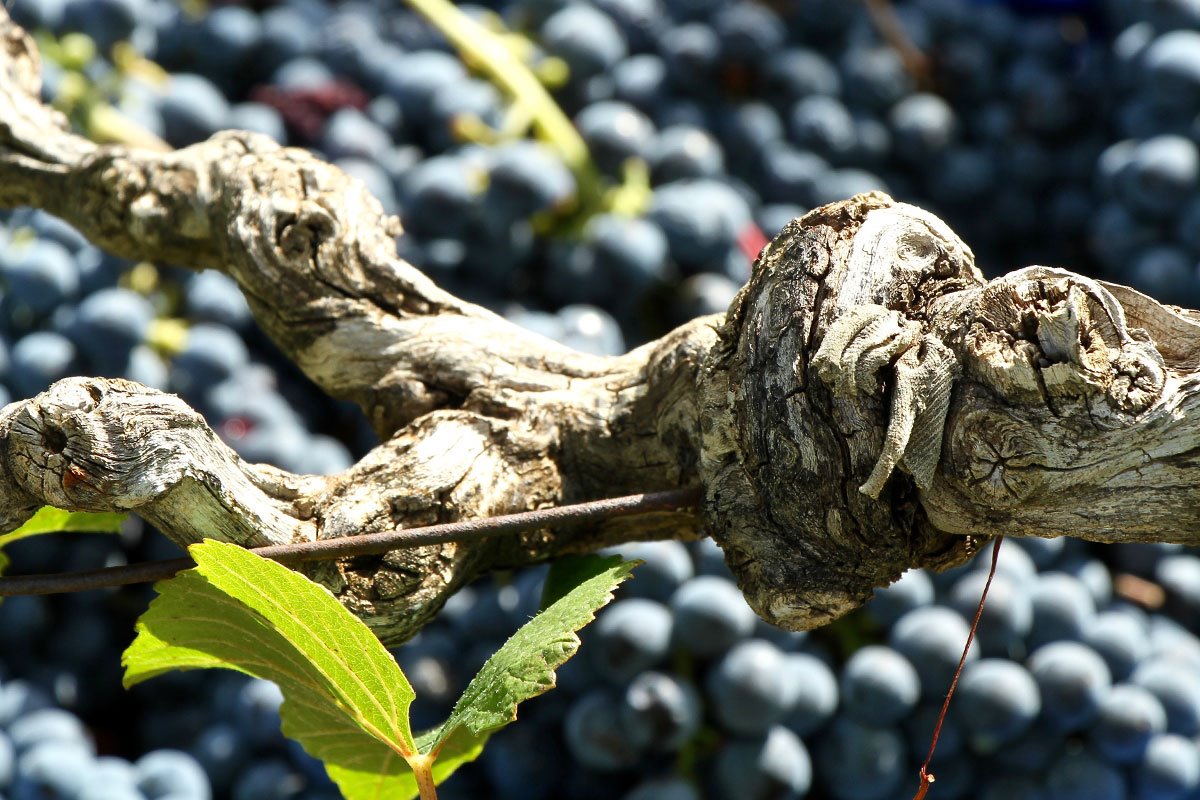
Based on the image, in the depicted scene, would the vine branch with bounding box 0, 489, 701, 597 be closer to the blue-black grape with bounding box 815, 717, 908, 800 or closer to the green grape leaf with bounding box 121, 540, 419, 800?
the green grape leaf with bounding box 121, 540, 419, 800

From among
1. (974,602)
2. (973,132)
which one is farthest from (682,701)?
(973,132)

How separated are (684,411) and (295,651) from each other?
150mm

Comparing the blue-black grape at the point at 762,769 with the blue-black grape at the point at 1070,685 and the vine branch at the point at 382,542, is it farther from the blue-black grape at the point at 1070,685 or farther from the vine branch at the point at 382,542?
the vine branch at the point at 382,542

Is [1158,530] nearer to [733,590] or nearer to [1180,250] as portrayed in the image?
[733,590]

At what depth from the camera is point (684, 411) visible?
A: 0.40 m

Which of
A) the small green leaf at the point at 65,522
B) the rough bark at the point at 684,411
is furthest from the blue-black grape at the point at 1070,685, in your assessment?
the small green leaf at the point at 65,522

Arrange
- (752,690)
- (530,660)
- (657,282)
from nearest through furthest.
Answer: (530,660), (752,690), (657,282)

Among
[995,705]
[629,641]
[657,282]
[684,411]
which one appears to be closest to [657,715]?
[629,641]

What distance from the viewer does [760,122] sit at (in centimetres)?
108

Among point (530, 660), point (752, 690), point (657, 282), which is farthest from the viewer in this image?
point (657, 282)

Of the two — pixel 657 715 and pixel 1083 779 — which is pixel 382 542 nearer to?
pixel 657 715

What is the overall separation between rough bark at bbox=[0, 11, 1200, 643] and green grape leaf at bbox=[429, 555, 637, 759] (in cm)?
3

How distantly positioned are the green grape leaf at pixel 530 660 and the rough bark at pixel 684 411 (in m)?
0.03

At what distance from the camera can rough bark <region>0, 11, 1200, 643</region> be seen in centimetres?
33
